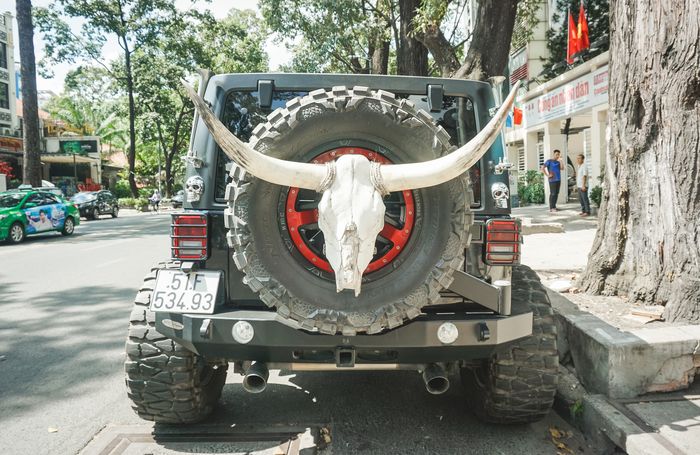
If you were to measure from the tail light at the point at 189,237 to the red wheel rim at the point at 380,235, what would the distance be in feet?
1.91

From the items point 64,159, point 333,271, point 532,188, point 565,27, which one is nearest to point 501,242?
point 333,271

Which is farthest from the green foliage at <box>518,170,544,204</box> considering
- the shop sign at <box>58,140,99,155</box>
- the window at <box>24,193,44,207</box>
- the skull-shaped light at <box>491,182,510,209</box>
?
the shop sign at <box>58,140,99,155</box>

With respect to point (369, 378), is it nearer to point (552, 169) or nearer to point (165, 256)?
point (165, 256)

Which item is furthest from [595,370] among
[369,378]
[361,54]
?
[361,54]

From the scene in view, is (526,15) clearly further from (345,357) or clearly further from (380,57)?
(345,357)

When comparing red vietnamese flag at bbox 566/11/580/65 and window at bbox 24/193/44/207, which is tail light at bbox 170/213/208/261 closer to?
window at bbox 24/193/44/207

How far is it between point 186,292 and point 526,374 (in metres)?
Answer: 1.99

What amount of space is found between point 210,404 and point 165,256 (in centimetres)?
827

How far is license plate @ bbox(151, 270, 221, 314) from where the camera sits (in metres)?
2.84

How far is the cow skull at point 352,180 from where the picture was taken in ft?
7.63

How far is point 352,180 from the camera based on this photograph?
2.44 metres

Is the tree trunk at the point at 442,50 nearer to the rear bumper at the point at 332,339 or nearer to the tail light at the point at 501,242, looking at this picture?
the tail light at the point at 501,242

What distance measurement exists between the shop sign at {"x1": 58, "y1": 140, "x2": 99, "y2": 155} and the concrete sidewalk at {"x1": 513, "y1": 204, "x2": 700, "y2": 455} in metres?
42.6

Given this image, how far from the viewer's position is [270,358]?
9.27 ft
